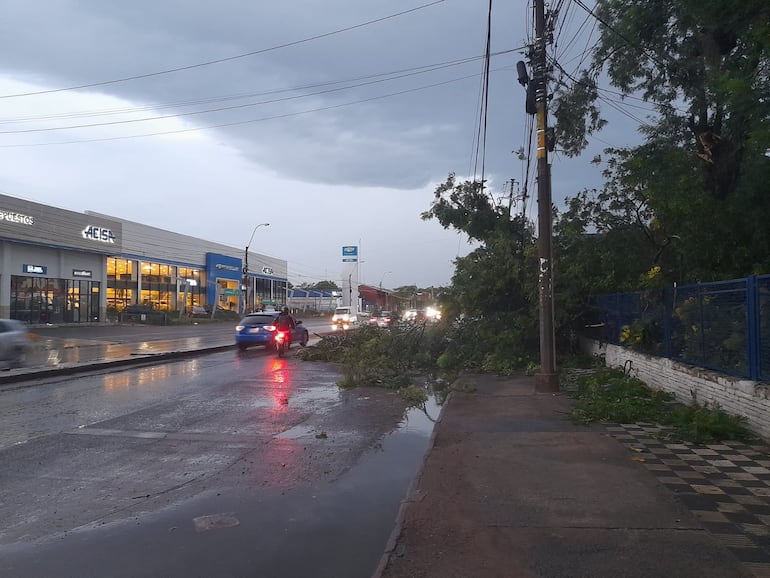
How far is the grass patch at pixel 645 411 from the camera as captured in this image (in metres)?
7.50

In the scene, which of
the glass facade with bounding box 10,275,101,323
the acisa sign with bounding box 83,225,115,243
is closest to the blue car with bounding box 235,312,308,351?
the glass facade with bounding box 10,275,101,323

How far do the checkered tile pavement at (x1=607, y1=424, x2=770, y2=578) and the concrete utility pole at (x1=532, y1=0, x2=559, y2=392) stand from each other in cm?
374

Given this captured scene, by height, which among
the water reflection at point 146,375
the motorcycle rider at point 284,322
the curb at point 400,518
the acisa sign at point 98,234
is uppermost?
the acisa sign at point 98,234

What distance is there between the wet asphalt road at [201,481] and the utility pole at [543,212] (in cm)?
290

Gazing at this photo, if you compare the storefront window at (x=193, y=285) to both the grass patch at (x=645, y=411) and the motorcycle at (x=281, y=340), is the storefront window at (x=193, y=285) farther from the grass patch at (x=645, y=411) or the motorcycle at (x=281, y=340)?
the grass patch at (x=645, y=411)

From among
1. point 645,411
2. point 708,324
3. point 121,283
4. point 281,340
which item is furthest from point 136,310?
point 708,324

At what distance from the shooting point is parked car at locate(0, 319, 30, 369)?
1698 cm

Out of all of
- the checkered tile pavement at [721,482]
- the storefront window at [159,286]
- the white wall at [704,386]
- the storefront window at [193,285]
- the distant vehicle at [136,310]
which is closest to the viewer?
the checkered tile pavement at [721,482]

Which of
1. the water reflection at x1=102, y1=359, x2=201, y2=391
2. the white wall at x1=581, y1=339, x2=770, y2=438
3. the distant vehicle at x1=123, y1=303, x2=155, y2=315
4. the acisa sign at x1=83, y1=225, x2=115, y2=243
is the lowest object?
the water reflection at x1=102, y1=359, x2=201, y2=391

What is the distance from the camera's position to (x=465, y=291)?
58.6 ft

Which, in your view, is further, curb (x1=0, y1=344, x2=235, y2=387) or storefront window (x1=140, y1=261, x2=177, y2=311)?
storefront window (x1=140, y1=261, x2=177, y2=311)

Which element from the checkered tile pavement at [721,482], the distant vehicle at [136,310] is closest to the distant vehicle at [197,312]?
the distant vehicle at [136,310]

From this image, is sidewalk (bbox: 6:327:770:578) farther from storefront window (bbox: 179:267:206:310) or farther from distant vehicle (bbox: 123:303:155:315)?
storefront window (bbox: 179:267:206:310)

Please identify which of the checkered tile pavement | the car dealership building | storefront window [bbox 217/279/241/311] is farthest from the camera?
storefront window [bbox 217/279/241/311]
